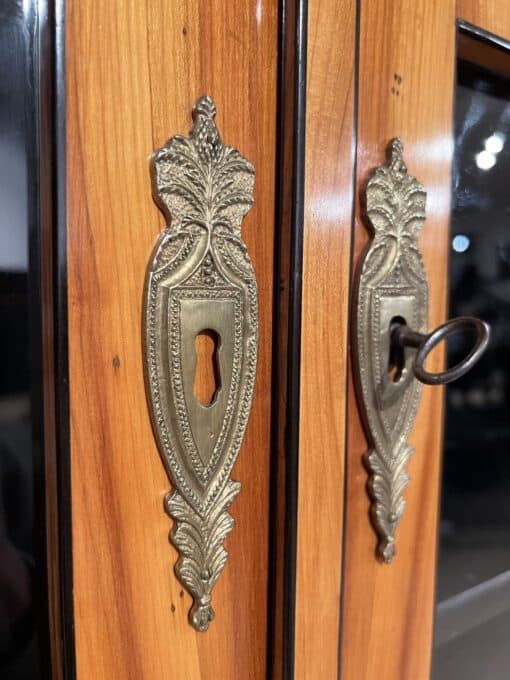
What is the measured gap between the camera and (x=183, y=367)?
304 millimetres

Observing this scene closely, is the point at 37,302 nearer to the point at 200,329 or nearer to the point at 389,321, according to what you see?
the point at 200,329

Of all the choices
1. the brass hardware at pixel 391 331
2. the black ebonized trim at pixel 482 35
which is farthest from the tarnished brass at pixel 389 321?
the black ebonized trim at pixel 482 35

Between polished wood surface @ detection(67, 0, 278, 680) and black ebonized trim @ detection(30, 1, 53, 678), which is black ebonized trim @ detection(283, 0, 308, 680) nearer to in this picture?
polished wood surface @ detection(67, 0, 278, 680)

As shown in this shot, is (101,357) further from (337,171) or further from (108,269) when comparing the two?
(337,171)

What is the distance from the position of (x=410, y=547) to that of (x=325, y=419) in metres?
0.13

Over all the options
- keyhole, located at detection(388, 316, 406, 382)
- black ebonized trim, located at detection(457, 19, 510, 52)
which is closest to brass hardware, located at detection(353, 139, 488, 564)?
keyhole, located at detection(388, 316, 406, 382)

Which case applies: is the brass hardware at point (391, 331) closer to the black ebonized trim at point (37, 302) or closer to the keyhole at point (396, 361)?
the keyhole at point (396, 361)

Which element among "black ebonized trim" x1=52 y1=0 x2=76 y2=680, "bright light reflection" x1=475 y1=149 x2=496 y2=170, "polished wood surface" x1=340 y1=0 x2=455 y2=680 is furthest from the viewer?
"bright light reflection" x1=475 y1=149 x2=496 y2=170

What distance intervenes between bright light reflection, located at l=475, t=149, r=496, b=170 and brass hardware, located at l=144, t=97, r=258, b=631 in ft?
0.78

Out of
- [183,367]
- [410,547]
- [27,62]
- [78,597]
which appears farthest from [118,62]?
[410,547]

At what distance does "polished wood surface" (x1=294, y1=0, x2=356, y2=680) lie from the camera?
34 centimetres

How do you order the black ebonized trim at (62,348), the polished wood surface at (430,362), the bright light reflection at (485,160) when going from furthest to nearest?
the bright light reflection at (485,160)
the polished wood surface at (430,362)
the black ebonized trim at (62,348)

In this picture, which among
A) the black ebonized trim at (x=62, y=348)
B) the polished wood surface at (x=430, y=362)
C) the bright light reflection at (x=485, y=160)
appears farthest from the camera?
the bright light reflection at (x=485, y=160)

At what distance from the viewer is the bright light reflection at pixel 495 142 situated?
0.47 m
